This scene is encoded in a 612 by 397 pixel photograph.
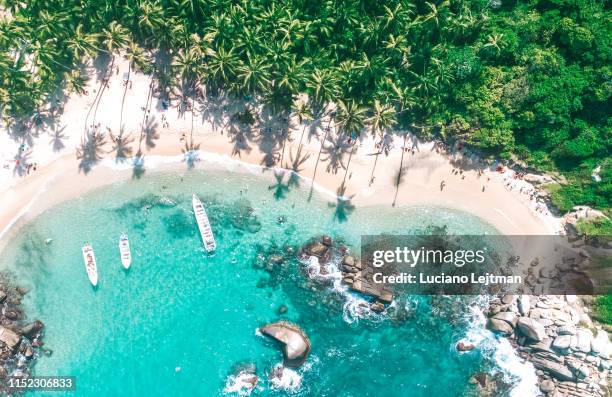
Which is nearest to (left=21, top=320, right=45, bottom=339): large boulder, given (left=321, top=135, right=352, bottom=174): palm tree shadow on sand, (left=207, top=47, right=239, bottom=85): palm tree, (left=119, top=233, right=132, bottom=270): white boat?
(left=119, top=233, right=132, bottom=270): white boat

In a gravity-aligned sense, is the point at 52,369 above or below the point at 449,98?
below

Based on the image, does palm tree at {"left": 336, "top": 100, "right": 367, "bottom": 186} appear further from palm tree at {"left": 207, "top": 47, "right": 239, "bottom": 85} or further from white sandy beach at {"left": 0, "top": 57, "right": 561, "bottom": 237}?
palm tree at {"left": 207, "top": 47, "right": 239, "bottom": 85}

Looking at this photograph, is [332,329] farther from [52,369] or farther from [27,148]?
[27,148]

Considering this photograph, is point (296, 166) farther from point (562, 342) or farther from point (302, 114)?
point (562, 342)

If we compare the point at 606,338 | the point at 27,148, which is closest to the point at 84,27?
the point at 27,148

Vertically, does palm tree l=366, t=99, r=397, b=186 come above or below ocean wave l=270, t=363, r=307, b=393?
above

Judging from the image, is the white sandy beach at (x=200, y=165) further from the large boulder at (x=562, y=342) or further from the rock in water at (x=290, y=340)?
the rock in water at (x=290, y=340)
